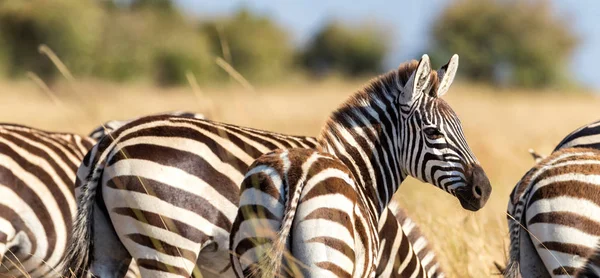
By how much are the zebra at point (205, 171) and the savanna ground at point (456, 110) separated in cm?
154

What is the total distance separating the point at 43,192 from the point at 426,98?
2894 mm

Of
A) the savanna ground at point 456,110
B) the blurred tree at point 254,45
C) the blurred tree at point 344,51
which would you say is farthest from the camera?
the blurred tree at point 344,51

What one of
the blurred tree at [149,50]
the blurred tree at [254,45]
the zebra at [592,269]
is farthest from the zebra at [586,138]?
the blurred tree at [254,45]

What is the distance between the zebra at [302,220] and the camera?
373 centimetres

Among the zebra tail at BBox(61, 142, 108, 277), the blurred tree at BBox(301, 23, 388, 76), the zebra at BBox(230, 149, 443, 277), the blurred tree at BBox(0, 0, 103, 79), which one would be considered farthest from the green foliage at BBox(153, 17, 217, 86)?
the zebra at BBox(230, 149, 443, 277)

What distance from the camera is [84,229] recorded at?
4684 mm

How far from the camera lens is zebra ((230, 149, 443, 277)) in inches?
147

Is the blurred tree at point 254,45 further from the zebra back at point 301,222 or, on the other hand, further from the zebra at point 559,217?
the zebra back at point 301,222

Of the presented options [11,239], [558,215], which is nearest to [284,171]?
[558,215]

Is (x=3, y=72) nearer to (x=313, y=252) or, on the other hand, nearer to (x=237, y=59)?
(x=237, y=59)

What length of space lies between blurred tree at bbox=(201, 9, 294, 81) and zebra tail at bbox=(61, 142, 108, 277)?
48931 millimetres

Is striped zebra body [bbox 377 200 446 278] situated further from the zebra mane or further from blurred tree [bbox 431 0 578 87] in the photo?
blurred tree [bbox 431 0 578 87]

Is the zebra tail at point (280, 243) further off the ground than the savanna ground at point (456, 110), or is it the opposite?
the savanna ground at point (456, 110)

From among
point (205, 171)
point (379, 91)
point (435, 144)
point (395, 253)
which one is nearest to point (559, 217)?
point (435, 144)
